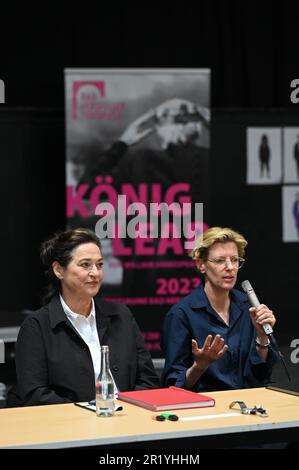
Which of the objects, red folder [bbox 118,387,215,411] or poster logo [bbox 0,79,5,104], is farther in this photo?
poster logo [bbox 0,79,5,104]

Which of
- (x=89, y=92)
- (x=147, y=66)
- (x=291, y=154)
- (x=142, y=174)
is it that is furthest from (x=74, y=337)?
(x=291, y=154)

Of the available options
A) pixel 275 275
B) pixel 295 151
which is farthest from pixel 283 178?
pixel 275 275

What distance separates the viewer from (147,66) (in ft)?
23.6

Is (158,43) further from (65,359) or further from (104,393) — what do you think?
(104,393)

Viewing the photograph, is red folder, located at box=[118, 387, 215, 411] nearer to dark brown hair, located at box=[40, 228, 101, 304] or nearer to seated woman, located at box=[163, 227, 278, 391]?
seated woman, located at box=[163, 227, 278, 391]

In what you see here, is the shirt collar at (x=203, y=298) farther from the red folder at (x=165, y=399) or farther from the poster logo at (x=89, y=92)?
the poster logo at (x=89, y=92)

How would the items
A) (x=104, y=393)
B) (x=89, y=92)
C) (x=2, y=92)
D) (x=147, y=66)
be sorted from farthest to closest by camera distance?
(x=147, y=66) < (x=2, y=92) < (x=89, y=92) < (x=104, y=393)

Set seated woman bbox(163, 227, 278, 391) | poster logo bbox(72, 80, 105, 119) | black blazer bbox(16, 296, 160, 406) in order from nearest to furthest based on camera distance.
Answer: black blazer bbox(16, 296, 160, 406)
seated woman bbox(163, 227, 278, 391)
poster logo bbox(72, 80, 105, 119)

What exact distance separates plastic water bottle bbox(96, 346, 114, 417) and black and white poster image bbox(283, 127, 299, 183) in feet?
14.5

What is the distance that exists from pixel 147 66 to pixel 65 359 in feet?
13.3

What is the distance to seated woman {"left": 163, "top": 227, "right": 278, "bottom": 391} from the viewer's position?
391cm

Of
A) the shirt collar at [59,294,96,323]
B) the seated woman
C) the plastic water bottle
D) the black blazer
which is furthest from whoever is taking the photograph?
the seated woman

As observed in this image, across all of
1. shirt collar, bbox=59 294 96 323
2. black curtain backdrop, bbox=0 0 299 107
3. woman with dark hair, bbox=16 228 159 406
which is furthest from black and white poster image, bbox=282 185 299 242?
shirt collar, bbox=59 294 96 323
